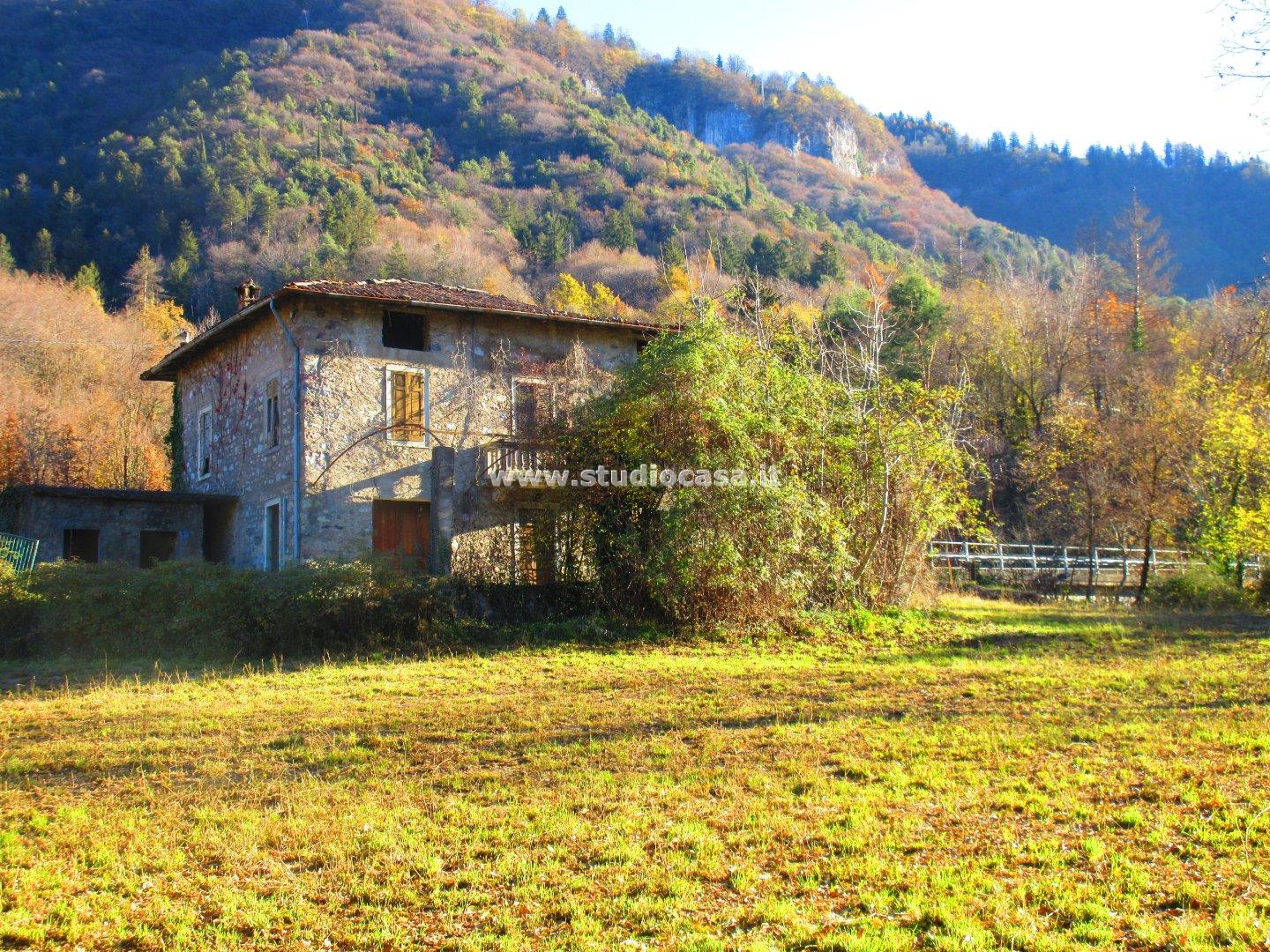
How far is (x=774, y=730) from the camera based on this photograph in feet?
30.4

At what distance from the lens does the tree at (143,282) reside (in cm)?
4253

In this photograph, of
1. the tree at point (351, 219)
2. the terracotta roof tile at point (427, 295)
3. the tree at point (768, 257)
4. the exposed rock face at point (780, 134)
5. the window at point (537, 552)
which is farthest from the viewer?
the exposed rock face at point (780, 134)

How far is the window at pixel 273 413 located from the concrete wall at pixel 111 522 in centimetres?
298

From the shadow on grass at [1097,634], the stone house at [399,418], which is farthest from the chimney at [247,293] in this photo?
the shadow on grass at [1097,634]

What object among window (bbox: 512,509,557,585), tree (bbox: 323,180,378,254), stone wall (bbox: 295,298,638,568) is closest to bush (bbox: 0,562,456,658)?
window (bbox: 512,509,557,585)

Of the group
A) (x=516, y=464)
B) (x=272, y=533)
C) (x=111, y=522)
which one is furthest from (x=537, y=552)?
(x=111, y=522)

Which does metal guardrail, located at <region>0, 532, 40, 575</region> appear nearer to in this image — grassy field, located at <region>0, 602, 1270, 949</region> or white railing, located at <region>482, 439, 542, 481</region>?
grassy field, located at <region>0, 602, 1270, 949</region>

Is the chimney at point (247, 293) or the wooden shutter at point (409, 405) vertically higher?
the chimney at point (247, 293)

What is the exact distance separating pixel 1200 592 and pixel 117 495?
2367 centimetres

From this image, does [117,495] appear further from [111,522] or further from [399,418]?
[399,418]

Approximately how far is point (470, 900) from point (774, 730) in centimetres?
459

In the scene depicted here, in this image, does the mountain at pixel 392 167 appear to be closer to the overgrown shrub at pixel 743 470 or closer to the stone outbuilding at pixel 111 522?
the overgrown shrub at pixel 743 470

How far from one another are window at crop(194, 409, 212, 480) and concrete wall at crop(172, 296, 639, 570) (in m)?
1.50

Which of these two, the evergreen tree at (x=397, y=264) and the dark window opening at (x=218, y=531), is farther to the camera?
the evergreen tree at (x=397, y=264)
